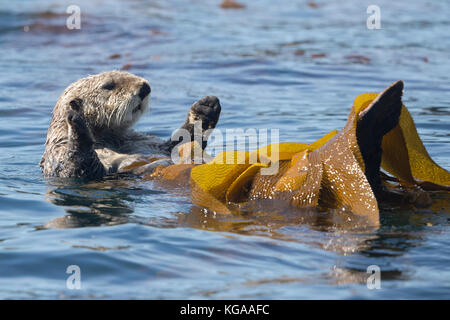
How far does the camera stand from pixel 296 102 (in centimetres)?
848

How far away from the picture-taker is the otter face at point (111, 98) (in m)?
4.92

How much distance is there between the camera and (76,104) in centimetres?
493

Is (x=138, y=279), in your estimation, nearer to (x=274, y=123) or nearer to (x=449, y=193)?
(x=449, y=193)

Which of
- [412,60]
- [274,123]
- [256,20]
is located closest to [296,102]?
[274,123]

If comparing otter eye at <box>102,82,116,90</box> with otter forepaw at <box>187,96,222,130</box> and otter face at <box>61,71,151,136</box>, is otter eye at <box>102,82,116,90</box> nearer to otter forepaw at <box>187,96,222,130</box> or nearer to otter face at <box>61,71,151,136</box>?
otter face at <box>61,71,151,136</box>

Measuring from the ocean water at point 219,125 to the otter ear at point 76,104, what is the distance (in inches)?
22.8

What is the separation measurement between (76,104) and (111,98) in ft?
0.86

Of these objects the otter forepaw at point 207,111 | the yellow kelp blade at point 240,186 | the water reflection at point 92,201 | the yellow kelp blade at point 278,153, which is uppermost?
the otter forepaw at point 207,111

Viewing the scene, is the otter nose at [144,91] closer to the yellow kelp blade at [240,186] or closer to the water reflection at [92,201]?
the water reflection at [92,201]

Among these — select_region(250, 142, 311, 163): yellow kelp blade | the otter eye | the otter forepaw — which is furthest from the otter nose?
select_region(250, 142, 311, 163): yellow kelp blade

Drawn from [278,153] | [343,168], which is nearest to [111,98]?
[278,153]

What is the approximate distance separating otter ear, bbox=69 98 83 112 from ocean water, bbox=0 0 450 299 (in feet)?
1.90

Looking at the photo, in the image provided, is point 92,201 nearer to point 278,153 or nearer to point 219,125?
point 278,153

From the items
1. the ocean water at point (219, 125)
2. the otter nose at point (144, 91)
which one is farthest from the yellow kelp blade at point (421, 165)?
the otter nose at point (144, 91)
